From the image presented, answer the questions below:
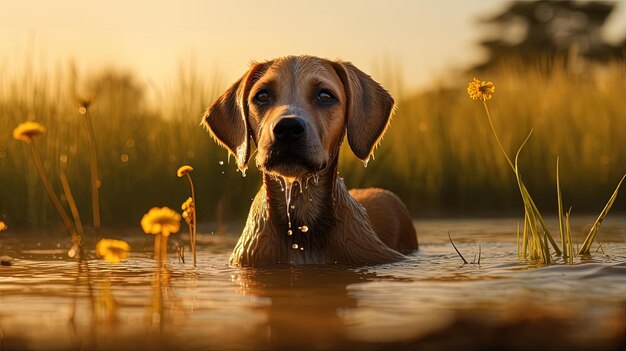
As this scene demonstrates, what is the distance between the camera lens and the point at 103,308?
16.0ft

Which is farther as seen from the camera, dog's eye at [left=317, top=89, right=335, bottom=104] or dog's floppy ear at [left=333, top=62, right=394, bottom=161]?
dog's floppy ear at [left=333, top=62, right=394, bottom=161]

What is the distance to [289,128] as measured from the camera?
20.6ft

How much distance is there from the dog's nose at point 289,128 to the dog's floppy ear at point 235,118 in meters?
1.00

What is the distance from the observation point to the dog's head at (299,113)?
636cm

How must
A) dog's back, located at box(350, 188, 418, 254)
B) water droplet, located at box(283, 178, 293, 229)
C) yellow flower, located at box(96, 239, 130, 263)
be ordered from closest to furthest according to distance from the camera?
yellow flower, located at box(96, 239, 130, 263) < water droplet, located at box(283, 178, 293, 229) < dog's back, located at box(350, 188, 418, 254)

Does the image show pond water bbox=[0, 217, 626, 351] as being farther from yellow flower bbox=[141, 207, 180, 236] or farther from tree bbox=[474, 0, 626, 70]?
tree bbox=[474, 0, 626, 70]

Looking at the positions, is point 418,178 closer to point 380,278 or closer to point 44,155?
point 44,155

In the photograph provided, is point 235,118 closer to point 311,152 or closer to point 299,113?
point 299,113

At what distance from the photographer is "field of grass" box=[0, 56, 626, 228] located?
11.7m

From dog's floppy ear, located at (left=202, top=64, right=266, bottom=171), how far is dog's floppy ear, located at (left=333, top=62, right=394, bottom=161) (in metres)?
0.68

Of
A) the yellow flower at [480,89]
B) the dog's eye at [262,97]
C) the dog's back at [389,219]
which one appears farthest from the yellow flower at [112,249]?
the dog's back at [389,219]

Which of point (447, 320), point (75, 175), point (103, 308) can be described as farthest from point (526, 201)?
point (75, 175)

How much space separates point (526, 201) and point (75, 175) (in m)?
6.72

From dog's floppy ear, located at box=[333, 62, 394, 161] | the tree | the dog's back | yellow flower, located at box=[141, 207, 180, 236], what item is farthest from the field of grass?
the tree
